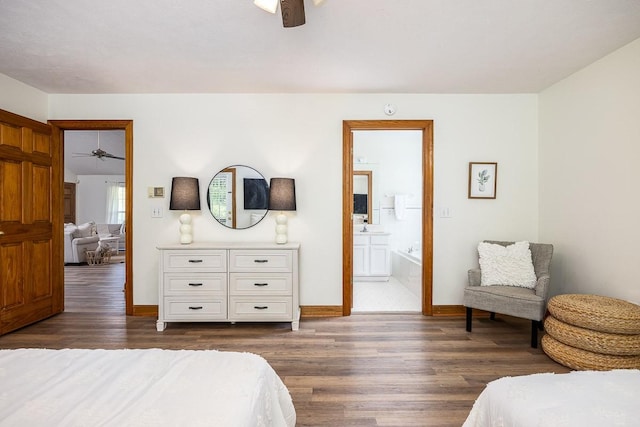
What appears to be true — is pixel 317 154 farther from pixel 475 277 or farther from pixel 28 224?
pixel 28 224

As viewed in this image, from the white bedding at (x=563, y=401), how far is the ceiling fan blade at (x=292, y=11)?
1.88 metres

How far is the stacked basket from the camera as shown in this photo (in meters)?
2.21

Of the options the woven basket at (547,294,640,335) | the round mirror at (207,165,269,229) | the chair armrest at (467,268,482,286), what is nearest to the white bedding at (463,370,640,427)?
the woven basket at (547,294,640,335)

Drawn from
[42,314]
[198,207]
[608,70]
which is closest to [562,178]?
[608,70]

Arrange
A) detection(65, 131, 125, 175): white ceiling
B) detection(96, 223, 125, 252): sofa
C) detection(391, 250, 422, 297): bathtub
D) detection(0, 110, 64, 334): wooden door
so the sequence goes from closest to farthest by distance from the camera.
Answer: detection(0, 110, 64, 334): wooden door
detection(391, 250, 422, 297): bathtub
detection(65, 131, 125, 175): white ceiling
detection(96, 223, 125, 252): sofa

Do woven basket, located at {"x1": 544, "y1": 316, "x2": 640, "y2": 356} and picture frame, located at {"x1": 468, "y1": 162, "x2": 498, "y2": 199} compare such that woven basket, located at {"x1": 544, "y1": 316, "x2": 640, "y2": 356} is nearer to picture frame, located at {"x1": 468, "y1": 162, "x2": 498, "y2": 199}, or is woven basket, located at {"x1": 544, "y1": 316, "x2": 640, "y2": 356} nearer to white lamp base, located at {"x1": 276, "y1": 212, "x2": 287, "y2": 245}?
picture frame, located at {"x1": 468, "y1": 162, "x2": 498, "y2": 199}

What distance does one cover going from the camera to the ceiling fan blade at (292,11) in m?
1.58

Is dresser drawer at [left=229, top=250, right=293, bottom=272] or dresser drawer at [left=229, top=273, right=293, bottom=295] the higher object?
dresser drawer at [left=229, top=250, right=293, bottom=272]

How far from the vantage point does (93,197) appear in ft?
32.7

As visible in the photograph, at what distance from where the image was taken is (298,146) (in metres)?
3.55

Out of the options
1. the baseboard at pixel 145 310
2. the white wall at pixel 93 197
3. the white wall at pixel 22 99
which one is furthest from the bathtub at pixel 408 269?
the white wall at pixel 93 197

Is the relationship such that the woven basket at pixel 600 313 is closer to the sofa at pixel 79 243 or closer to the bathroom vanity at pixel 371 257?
the bathroom vanity at pixel 371 257

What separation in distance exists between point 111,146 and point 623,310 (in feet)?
31.4

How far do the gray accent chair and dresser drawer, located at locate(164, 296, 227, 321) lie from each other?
2335mm
